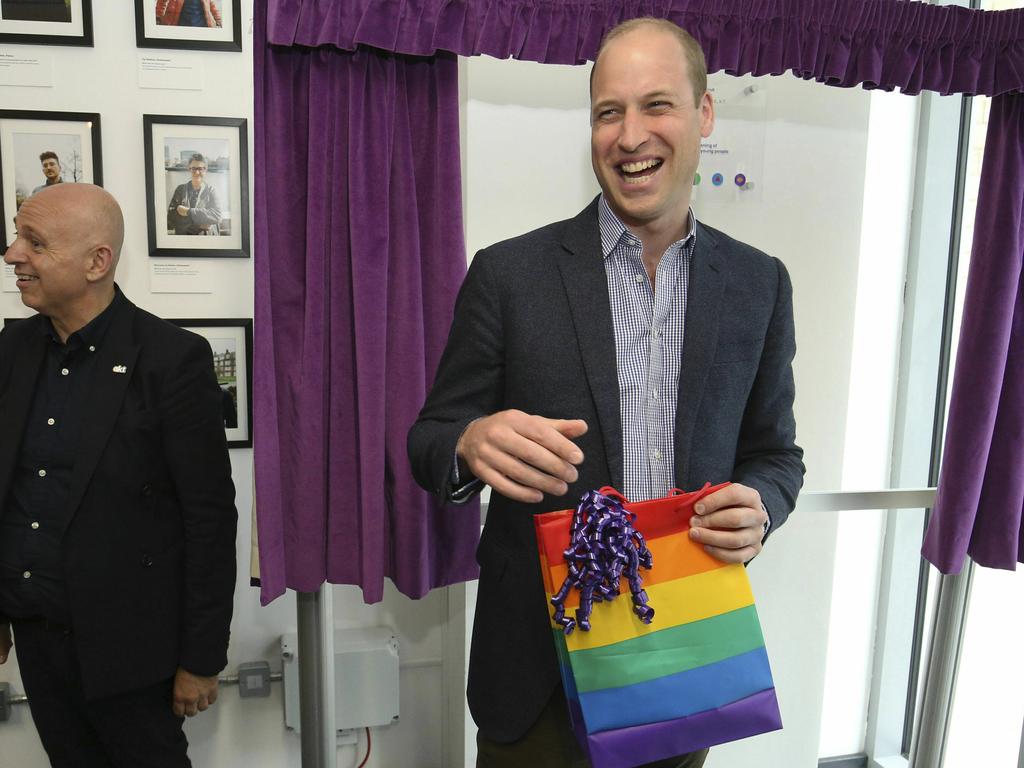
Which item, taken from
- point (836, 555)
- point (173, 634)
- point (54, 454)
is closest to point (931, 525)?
point (836, 555)

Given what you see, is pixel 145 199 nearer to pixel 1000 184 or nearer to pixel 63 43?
pixel 63 43

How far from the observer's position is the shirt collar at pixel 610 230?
1.21 m

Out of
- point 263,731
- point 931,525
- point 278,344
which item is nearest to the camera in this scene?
point 278,344

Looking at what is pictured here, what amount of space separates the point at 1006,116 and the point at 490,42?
138 cm

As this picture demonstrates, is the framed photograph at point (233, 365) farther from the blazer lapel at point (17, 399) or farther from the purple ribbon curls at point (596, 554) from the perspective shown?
the purple ribbon curls at point (596, 554)

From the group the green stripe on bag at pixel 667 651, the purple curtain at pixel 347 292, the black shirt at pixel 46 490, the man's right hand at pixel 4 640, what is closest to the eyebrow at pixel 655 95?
the purple curtain at pixel 347 292

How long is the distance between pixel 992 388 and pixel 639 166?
1434 millimetres

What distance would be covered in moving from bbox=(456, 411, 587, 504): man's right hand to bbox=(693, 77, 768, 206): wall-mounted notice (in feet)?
4.87

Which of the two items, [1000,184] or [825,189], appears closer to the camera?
[1000,184]

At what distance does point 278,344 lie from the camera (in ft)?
5.60

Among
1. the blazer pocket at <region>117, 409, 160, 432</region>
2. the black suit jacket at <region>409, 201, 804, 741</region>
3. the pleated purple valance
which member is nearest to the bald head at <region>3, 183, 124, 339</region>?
the blazer pocket at <region>117, 409, 160, 432</region>

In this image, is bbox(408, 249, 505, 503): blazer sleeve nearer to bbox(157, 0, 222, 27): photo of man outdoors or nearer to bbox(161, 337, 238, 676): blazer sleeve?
bbox(161, 337, 238, 676): blazer sleeve

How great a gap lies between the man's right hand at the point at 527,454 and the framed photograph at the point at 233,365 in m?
1.38

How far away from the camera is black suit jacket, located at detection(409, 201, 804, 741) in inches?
45.5
